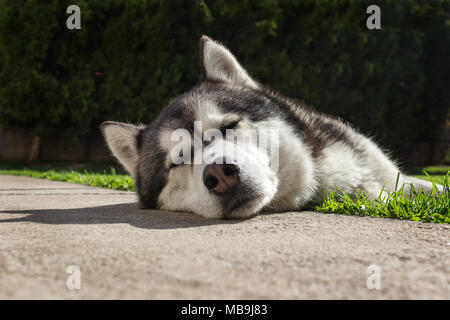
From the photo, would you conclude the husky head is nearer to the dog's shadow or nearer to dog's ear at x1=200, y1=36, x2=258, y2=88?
dog's ear at x1=200, y1=36, x2=258, y2=88

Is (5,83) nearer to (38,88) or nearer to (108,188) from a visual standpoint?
(38,88)

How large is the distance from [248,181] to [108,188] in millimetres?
3768

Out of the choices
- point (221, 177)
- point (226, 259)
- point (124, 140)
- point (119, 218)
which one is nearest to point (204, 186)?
point (221, 177)

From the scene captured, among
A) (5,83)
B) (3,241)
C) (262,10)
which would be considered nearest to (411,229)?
(3,241)

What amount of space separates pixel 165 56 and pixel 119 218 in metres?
9.01

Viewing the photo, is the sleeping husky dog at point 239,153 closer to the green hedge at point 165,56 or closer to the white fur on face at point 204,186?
the white fur on face at point 204,186

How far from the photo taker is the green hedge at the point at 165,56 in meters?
11.0

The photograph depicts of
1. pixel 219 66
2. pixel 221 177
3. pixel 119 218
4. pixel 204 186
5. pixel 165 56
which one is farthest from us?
pixel 165 56

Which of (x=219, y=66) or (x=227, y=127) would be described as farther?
(x=219, y=66)

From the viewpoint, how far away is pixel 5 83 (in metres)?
11.3

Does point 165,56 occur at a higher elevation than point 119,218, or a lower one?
higher

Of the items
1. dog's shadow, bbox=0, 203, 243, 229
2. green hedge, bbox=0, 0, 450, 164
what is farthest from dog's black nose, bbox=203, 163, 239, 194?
green hedge, bbox=0, 0, 450, 164

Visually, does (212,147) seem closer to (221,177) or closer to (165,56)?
(221,177)

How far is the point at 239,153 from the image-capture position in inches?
100
